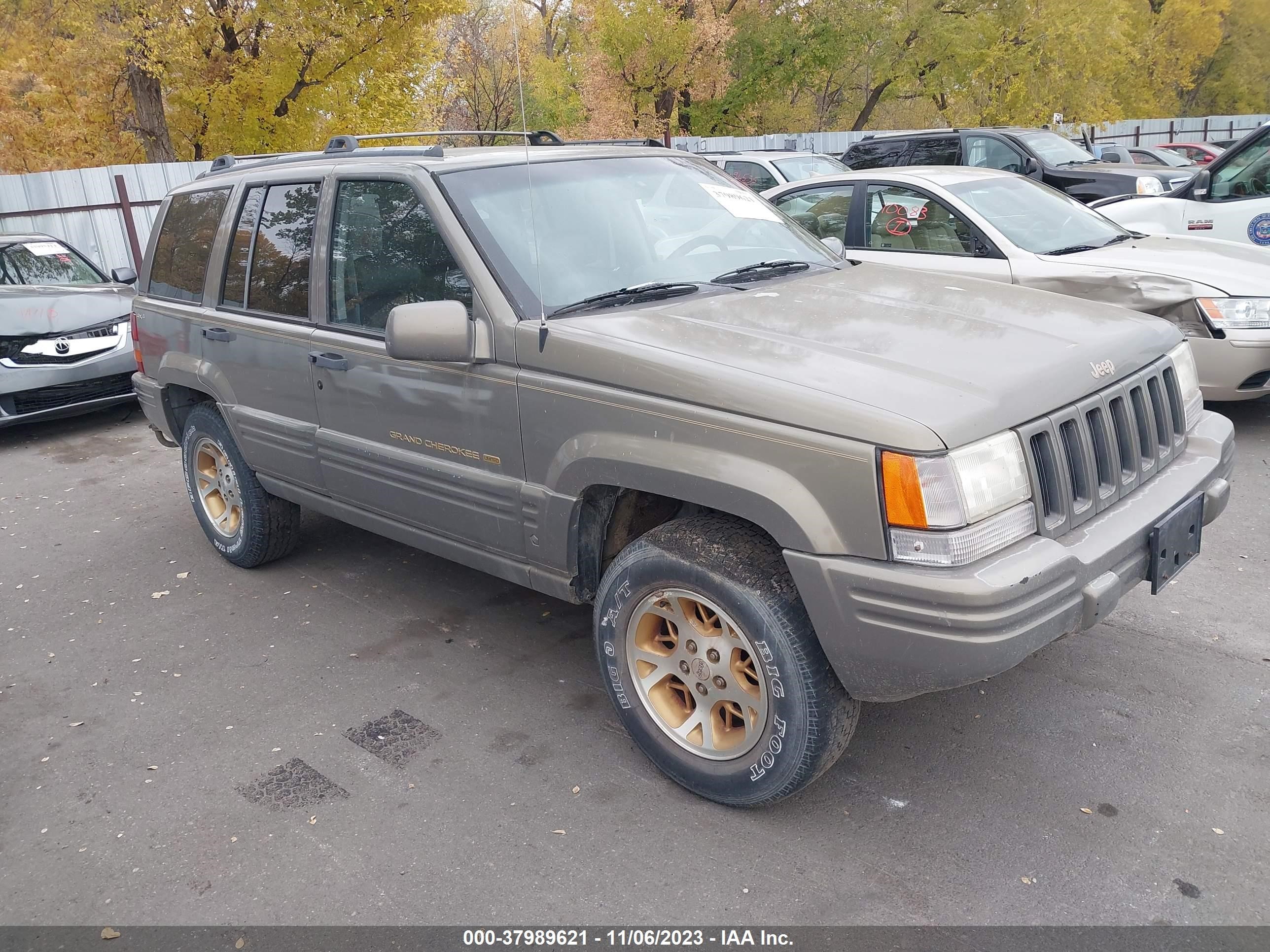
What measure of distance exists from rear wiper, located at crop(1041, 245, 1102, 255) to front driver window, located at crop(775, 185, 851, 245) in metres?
1.39

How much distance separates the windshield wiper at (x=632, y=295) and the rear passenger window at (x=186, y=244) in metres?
2.27

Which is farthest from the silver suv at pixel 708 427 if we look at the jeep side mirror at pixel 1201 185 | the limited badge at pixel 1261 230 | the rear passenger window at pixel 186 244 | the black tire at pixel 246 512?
the jeep side mirror at pixel 1201 185

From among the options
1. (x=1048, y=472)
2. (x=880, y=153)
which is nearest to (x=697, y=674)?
(x=1048, y=472)

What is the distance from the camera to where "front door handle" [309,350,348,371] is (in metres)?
3.97

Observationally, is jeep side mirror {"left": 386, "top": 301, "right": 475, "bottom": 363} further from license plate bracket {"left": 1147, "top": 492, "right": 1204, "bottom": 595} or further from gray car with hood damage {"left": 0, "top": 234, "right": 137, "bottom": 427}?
gray car with hood damage {"left": 0, "top": 234, "right": 137, "bottom": 427}

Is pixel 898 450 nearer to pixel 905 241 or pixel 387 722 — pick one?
pixel 387 722

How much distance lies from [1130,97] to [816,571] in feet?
155

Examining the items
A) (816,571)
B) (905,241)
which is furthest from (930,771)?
(905,241)

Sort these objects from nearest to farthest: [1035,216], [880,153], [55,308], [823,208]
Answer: [1035,216] → [823,208] → [55,308] → [880,153]

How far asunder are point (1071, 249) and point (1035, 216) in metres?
0.46

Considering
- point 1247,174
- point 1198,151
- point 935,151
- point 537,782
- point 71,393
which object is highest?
point 935,151

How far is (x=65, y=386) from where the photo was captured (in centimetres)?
823

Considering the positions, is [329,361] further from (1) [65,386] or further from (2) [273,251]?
(1) [65,386]

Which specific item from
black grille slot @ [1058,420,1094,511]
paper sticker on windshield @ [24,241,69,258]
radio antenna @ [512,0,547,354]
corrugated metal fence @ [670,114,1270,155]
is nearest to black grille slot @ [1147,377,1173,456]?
black grille slot @ [1058,420,1094,511]
